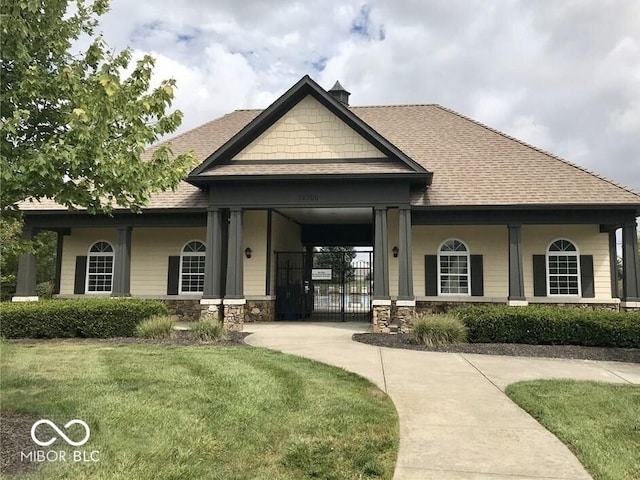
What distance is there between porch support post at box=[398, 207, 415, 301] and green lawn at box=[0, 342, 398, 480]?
232 inches

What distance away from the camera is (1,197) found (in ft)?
17.3

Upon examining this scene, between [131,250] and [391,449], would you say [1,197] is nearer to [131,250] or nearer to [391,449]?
[391,449]

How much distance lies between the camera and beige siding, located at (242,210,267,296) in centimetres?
1758

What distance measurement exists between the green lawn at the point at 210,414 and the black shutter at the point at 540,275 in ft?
32.8

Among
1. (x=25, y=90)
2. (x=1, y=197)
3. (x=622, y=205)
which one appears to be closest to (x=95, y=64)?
(x=25, y=90)

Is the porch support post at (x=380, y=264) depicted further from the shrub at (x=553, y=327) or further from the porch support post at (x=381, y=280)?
the shrub at (x=553, y=327)

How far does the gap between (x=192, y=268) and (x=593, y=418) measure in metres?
14.4

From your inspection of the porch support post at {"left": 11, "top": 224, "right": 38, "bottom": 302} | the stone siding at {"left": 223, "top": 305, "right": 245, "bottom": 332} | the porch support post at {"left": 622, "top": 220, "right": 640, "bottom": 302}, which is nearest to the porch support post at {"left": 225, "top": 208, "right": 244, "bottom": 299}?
the stone siding at {"left": 223, "top": 305, "right": 245, "bottom": 332}

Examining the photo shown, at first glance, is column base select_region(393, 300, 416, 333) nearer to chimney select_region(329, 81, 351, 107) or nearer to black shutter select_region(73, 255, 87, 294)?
chimney select_region(329, 81, 351, 107)

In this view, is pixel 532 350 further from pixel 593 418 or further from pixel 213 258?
pixel 213 258

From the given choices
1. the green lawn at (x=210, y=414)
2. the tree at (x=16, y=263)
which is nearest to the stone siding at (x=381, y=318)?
the green lawn at (x=210, y=414)

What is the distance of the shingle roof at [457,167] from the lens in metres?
15.3

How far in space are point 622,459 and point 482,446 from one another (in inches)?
51.3

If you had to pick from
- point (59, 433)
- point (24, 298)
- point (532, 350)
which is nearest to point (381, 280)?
point (532, 350)
